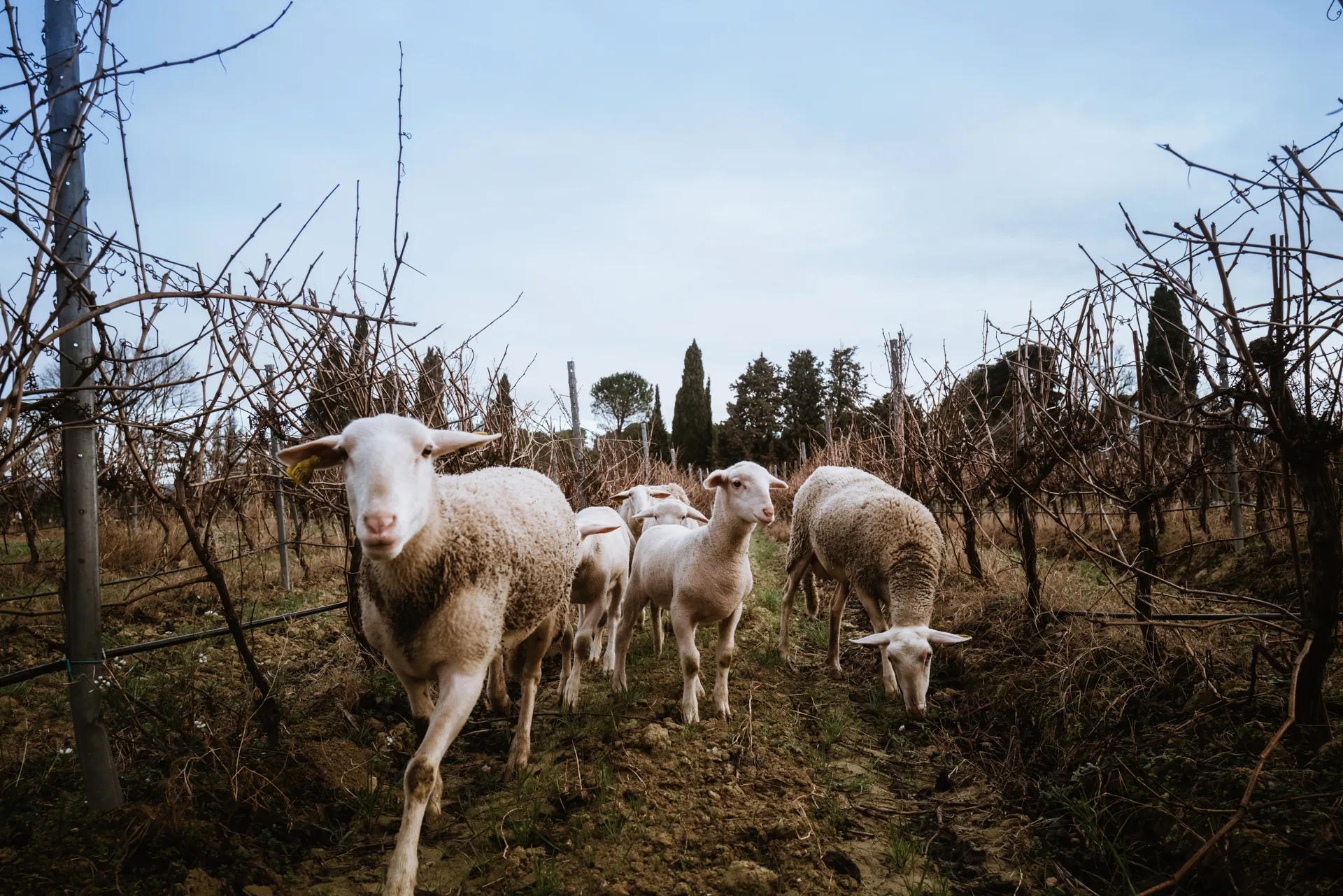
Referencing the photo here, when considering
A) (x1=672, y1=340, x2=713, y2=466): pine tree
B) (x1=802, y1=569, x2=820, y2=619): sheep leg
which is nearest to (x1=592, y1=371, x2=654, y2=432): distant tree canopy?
(x1=672, y1=340, x2=713, y2=466): pine tree

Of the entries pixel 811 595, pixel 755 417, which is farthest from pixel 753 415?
pixel 811 595

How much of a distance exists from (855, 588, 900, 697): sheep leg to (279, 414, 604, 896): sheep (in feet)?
9.83

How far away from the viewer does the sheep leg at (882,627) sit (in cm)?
530

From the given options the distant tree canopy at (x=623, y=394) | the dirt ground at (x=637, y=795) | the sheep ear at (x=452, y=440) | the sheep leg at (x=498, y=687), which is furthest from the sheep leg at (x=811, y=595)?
the distant tree canopy at (x=623, y=394)

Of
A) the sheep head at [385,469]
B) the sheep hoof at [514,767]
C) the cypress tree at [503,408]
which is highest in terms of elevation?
the cypress tree at [503,408]

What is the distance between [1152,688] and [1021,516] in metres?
2.19

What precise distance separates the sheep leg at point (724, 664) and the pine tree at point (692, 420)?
37941 millimetres

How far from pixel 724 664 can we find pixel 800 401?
1475 inches

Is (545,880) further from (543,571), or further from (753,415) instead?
(753,415)

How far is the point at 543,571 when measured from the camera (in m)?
3.73

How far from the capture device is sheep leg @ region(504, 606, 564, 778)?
3.79m

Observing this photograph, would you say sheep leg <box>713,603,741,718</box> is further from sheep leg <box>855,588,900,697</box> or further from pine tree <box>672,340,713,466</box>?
pine tree <box>672,340,713,466</box>

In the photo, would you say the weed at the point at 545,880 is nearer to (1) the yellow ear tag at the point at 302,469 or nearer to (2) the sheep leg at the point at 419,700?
(2) the sheep leg at the point at 419,700

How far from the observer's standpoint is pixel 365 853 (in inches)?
115
